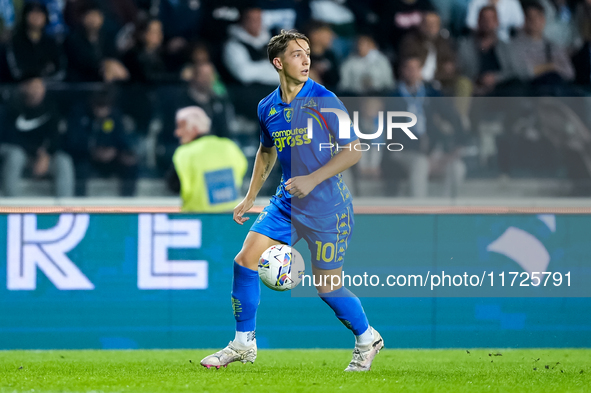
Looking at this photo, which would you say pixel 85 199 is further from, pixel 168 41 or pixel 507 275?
pixel 507 275

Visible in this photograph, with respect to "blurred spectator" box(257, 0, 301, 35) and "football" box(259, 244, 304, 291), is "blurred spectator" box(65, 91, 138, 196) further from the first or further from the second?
"football" box(259, 244, 304, 291)

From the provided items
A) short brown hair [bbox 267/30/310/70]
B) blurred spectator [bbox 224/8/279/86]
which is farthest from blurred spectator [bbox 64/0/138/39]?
short brown hair [bbox 267/30/310/70]

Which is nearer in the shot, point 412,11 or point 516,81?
point 516,81

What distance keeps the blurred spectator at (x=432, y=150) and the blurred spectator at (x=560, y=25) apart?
6.34 feet

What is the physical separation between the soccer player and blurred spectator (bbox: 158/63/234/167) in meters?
2.34

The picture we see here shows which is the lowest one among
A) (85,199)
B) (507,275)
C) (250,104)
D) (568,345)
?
(568,345)

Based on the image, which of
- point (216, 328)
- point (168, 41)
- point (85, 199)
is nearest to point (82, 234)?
point (85, 199)

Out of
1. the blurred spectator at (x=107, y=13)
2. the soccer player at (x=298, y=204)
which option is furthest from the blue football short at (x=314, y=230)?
the blurred spectator at (x=107, y=13)

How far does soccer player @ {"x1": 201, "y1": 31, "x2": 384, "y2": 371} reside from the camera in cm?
484

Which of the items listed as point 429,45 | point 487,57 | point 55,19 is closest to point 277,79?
point 429,45

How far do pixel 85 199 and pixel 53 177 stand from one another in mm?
339

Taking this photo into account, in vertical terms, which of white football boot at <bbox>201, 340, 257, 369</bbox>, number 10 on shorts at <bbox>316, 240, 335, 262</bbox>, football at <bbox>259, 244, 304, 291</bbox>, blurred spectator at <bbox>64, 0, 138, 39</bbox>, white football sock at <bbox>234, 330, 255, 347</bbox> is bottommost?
white football boot at <bbox>201, 340, 257, 369</bbox>

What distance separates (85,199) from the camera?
7.03 meters

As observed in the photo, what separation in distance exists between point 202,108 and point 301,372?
304cm
